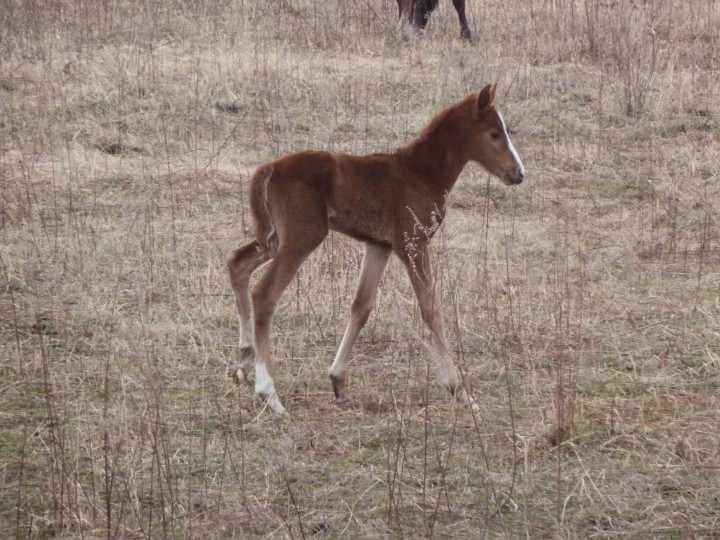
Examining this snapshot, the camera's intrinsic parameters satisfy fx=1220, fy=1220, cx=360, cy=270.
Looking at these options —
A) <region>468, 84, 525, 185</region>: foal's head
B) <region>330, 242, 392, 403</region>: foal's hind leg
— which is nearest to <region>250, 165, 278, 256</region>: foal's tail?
<region>330, 242, 392, 403</region>: foal's hind leg

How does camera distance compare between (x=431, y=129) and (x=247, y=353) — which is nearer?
(x=247, y=353)

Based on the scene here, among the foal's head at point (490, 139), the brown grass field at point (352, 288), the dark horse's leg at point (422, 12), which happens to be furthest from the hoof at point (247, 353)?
the dark horse's leg at point (422, 12)

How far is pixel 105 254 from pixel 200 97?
11.7 feet

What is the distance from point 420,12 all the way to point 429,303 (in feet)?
28.3

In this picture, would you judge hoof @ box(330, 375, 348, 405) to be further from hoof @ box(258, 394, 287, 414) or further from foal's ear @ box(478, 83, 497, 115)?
foal's ear @ box(478, 83, 497, 115)

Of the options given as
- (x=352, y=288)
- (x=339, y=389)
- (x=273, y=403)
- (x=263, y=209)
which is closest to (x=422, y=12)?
(x=352, y=288)

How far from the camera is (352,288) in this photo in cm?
698

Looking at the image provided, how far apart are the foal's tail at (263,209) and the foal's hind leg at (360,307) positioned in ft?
1.54

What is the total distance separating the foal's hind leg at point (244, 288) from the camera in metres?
5.74

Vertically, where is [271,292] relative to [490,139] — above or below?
below

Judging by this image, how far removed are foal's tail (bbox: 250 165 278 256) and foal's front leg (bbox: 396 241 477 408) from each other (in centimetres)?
60

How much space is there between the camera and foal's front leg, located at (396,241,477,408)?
5.60m

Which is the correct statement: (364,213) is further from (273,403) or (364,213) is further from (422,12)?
(422,12)

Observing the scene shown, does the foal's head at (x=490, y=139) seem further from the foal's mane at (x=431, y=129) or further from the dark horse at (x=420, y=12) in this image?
the dark horse at (x=420, y=12)
